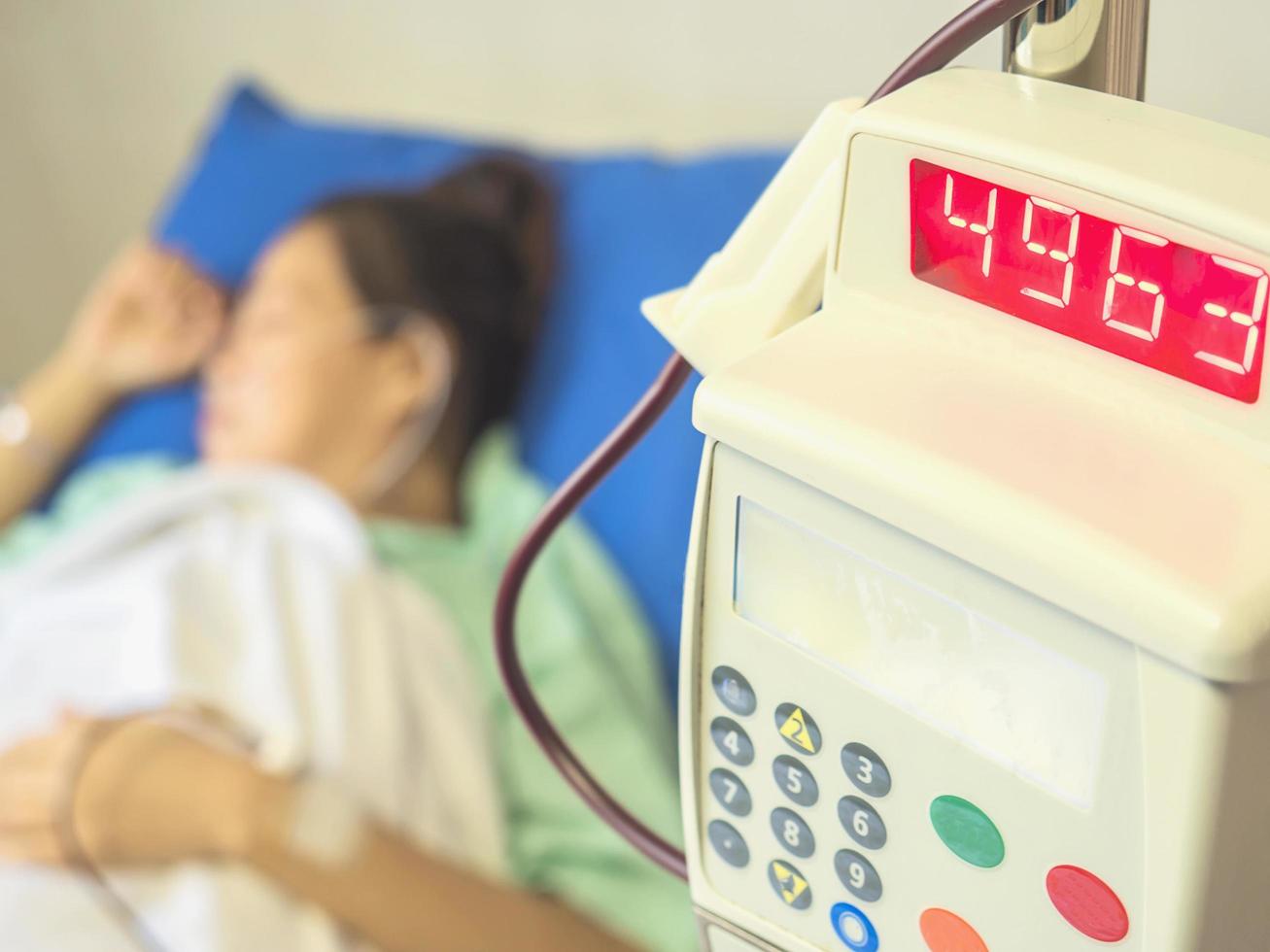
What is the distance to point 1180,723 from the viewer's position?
281 mm

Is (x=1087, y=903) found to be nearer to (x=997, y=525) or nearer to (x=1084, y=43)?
(x=997, y=525)

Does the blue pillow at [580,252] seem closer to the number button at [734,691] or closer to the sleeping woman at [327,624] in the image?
the sleeping woman at [327,624]

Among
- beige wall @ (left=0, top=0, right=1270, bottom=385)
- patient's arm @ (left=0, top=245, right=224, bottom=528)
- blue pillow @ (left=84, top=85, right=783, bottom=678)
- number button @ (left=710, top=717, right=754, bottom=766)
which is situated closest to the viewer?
number button @ (left=710, top=717, right=754, bottom=766)

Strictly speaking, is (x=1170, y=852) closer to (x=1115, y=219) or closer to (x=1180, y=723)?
(x=1180, y=723)

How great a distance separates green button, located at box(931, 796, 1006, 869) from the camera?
0.34m

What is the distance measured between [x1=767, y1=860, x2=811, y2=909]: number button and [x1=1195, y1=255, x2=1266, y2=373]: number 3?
19 centimetres

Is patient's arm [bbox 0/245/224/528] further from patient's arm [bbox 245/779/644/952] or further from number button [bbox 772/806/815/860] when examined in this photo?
number button [bbox 772/806/815/860]

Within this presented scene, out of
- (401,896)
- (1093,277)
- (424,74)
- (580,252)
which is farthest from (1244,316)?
(424,74)

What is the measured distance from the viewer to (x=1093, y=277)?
12.8 inches

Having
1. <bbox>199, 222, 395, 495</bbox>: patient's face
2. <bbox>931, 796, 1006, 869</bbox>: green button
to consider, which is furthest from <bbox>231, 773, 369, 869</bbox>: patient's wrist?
<bbox>931, 796, 1006, 869</bbox>: green button

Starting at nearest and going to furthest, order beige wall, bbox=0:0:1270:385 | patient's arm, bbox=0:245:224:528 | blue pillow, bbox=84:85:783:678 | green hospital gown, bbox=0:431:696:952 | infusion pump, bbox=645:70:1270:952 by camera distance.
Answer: infusion pump, bbox=645:70:1270:952 < beige wall, bbox=0:0:1270:385 < green hospital gown, bbox=0:431:696:952 < blue pillow, bbox=84:85:783:678 < patient's arm, bbox=0:245:224:528

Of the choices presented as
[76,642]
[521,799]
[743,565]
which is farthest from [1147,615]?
[76,642]

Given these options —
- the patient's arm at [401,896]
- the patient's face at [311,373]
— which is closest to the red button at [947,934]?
the patient's arm at [401,896]

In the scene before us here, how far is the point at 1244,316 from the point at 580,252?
0.91 meters
